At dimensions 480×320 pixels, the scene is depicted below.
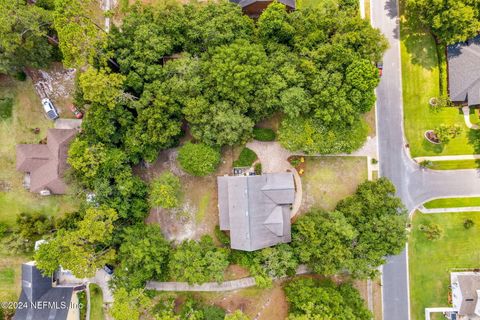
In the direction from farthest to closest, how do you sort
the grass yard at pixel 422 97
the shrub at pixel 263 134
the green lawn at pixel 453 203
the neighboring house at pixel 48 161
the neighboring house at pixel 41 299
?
the green lawn at pixel 453 203
the grass yard at pixel 422 97
the shrub at pixel 263 134
the neighboring house at pixel 41 299
the neighboring house at pixel 48 161

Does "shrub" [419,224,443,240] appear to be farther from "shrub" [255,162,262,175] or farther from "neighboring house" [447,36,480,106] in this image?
"shrub" [255,162,262,175]

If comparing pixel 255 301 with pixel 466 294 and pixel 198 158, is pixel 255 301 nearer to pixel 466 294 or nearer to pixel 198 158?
pixel 198 158

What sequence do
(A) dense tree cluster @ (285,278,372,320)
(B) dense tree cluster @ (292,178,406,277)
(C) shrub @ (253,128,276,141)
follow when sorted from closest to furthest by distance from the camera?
(A) dense tree cluster @ (285,278,372,320) < (B) dense tree cluster @ (292,178,406,277) < (C) shrub @ (253,128,276,141)

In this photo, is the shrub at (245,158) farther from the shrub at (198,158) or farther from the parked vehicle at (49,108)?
the parked vehicle at (49,108)

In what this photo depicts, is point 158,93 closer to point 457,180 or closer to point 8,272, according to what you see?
point 8,272

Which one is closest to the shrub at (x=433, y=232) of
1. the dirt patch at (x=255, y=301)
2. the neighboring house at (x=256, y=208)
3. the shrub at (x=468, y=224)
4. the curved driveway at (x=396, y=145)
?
the curved driveway at (x=396, y=145)

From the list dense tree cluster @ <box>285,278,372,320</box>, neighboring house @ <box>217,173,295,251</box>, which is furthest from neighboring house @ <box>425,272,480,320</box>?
neighboring house @ <box>217,173,295,251</box>
